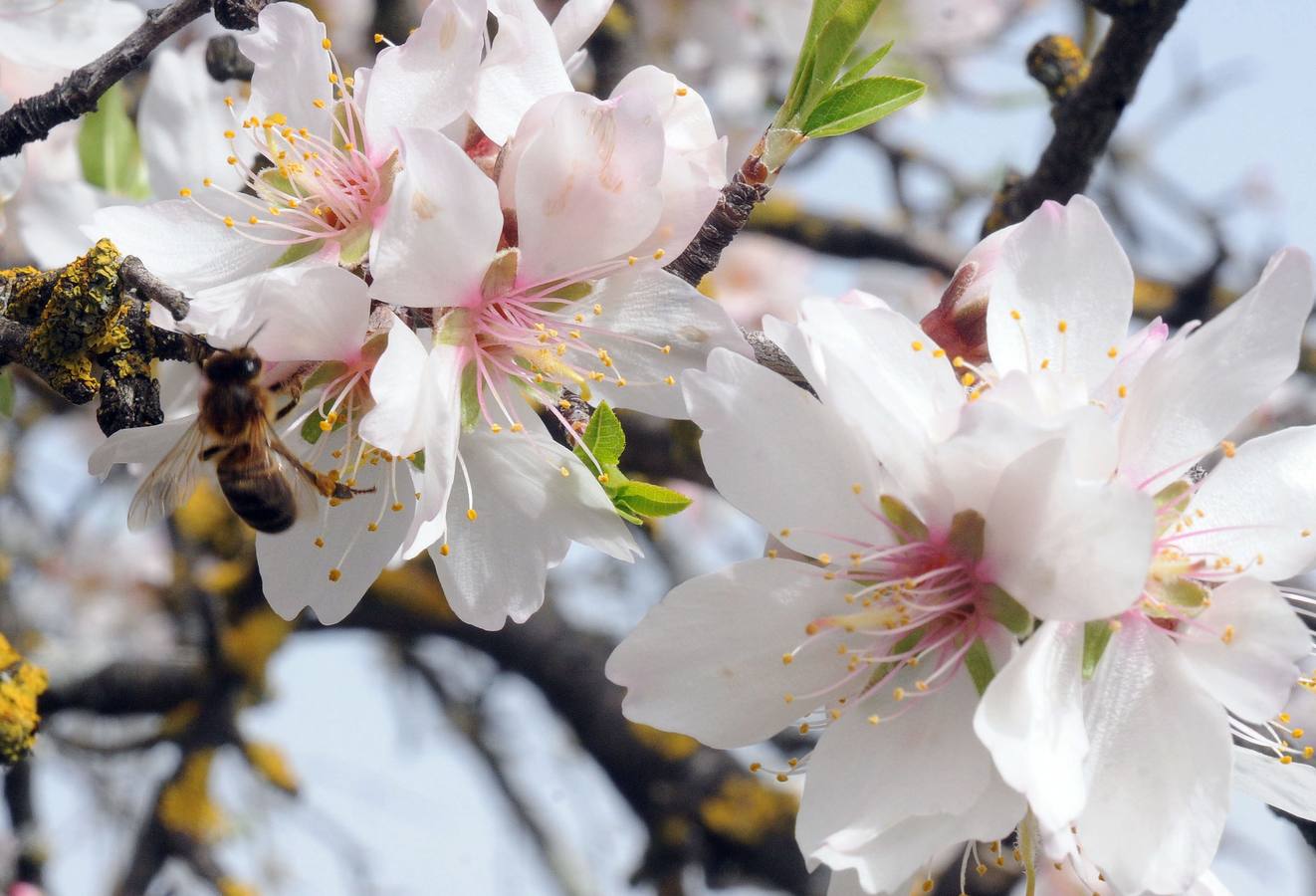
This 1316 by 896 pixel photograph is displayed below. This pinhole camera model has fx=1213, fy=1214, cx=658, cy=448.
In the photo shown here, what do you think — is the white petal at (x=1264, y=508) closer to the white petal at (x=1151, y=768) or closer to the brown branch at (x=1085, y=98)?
the white petal at (x=1151, y=768)

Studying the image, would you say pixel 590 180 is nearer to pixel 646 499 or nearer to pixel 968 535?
pixel 646 499

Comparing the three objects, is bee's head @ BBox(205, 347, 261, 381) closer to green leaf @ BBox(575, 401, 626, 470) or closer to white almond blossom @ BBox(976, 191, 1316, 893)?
green leaf @ BBox(575, 401, 626, 470)

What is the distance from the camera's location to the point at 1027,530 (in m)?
0.94

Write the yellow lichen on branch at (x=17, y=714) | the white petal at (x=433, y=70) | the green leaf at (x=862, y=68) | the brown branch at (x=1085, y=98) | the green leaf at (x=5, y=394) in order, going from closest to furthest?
the white petal at (x=433, y=70) → the green leaf at (x=862, y=68) → the green leaf at (x=5, y=394) → the yellow lichen on branch at (x=17, y=714) → the brown branch at (x=1085, y=98)

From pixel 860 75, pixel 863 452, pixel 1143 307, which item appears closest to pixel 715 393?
pixel 863 452

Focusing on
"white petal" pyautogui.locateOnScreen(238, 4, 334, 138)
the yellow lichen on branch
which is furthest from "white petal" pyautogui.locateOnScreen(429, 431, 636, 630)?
the yellow lichen on branch

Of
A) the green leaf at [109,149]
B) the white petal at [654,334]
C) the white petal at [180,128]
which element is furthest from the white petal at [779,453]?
the green leaf at [109,149]

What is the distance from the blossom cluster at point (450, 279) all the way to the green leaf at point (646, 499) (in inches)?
1.5

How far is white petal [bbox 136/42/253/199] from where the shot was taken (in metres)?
1.93

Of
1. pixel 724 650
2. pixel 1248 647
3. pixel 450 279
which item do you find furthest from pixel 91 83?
pixel 1248 647

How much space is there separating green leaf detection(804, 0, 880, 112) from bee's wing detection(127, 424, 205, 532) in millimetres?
735

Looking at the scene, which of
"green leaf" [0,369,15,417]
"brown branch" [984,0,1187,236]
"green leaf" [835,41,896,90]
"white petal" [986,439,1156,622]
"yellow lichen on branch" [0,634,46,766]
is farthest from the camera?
"brown branch" [984,0,1187,236]

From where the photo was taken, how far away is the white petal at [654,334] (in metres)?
1.16

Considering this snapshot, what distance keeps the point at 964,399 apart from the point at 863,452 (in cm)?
10
